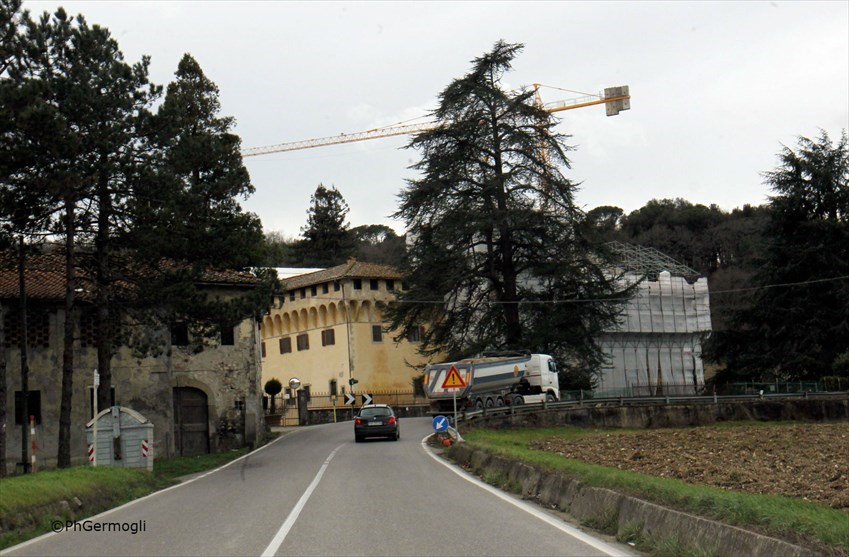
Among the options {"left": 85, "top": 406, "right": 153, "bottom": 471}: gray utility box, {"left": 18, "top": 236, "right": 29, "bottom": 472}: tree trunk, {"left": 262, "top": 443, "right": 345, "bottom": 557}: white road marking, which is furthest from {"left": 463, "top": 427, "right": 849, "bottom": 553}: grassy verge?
{"left": 18, "top": 236, "right": 29, "bottom": 472}: tree trunk

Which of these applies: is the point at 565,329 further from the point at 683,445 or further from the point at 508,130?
the point at 683,445

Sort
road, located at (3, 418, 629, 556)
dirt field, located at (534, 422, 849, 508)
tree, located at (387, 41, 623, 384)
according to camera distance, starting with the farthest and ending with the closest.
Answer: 1. tree, located at (387, 41, 623, 384)
2. dirt field, located at (534, 422, 849, 508)
3. road, located at (3, 418, 629, 556)

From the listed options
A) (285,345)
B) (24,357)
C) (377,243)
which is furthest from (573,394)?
(377,243)

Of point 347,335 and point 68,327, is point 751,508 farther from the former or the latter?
point 347,335

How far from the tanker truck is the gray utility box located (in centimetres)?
1914

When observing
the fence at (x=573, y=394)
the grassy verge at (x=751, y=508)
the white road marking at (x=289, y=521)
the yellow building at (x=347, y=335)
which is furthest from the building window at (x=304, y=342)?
the grassy verge at (x=751, y=508)

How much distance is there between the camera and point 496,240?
171 feet

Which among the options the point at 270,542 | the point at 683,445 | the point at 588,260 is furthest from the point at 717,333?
the point at 270,542

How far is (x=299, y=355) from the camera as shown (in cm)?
7688

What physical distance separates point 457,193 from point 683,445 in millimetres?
25066

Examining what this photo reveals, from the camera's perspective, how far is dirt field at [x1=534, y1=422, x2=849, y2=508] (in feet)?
51.2

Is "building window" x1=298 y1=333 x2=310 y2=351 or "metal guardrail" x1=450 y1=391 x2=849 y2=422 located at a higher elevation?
"building window" x1=298 y1=333 x2=310 y2=351

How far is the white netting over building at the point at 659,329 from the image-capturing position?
7831cm

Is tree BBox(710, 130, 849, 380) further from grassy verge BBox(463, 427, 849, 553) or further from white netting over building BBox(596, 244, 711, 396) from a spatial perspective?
grassy verge BBox(463, 427, 849, 553)
